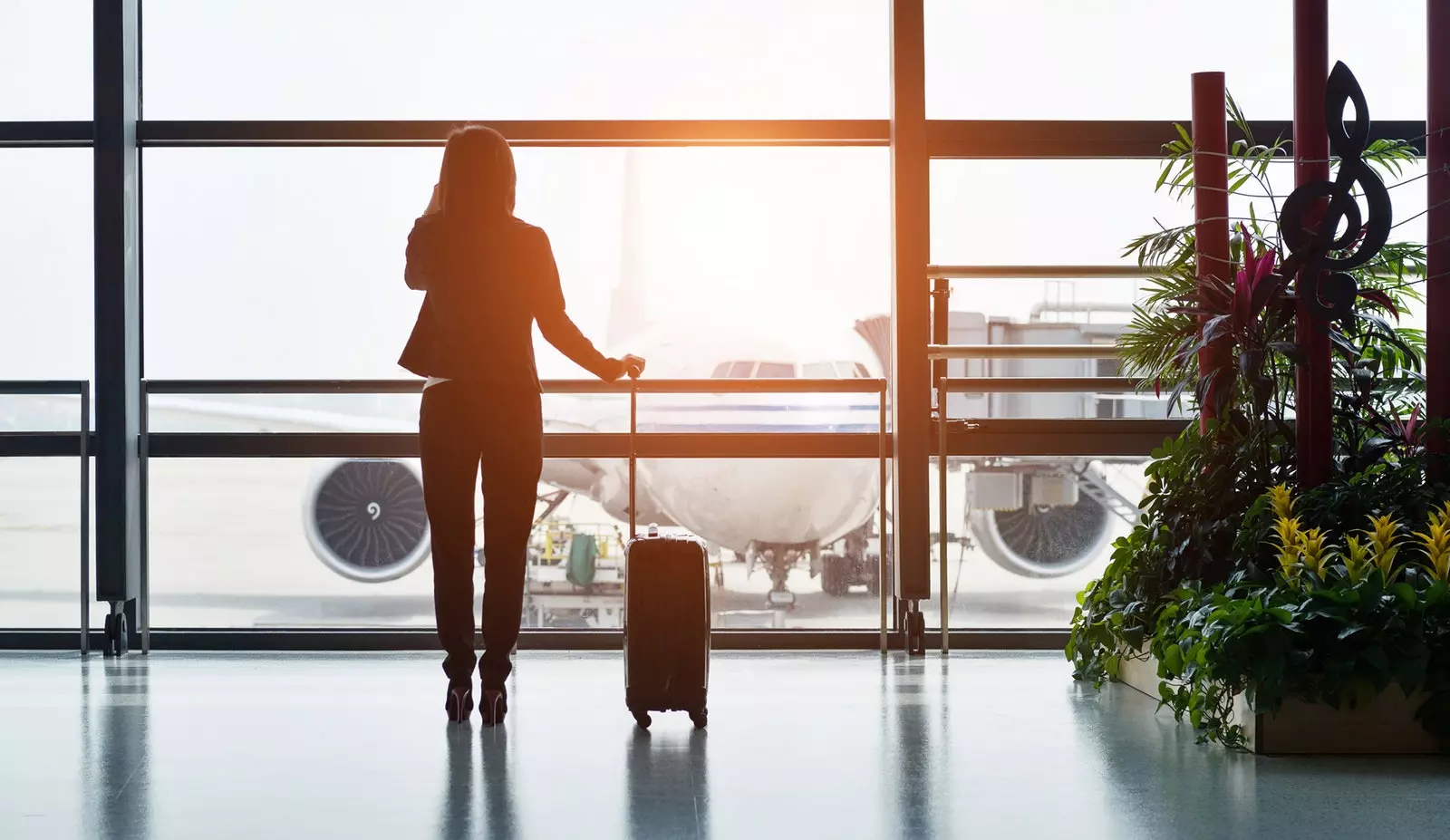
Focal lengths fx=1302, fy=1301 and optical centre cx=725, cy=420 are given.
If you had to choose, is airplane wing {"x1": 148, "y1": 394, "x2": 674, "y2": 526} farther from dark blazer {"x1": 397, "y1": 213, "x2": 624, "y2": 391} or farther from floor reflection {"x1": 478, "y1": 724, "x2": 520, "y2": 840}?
floor reflection {"x1": 478, "y1": 724, "x2": 520, "y2": 840}

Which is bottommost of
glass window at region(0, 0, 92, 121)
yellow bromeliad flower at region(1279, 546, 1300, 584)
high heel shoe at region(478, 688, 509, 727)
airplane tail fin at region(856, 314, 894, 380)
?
high heel shoe at region(478, 688, 509, 727)

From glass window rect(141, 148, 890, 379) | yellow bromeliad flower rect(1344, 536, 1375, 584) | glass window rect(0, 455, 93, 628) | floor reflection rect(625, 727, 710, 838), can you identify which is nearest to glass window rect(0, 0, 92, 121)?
glass window rect(141, 148, 890, 379)

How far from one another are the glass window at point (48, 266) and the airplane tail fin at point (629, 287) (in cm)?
179

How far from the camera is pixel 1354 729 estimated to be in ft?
8.84

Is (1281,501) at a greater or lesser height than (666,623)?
greater

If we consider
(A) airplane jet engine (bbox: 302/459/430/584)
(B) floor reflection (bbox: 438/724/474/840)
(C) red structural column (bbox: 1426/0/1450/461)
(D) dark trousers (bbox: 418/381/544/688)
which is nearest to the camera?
(B) floor reflection (bbox: 438/724/474/840)

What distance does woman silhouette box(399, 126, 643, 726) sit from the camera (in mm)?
2934

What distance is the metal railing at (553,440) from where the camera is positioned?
14.3ft

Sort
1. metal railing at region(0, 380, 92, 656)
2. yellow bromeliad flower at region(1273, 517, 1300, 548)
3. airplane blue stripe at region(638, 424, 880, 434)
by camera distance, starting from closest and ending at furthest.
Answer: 1. yellow bromeliad flower at region(1273, 517, 1300, 548)
2. metal railing at region(0, 380, 92, 656)
3. airplane blue stripe at region(638, 424, 880, 434)

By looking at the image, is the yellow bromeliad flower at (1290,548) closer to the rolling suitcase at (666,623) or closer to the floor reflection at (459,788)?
the rolling suitcase at (666,623)

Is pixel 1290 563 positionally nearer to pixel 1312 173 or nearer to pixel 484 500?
pixel 1312 173

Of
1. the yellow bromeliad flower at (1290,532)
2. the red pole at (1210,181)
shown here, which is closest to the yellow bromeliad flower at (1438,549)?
the yellow bromeliad flower at (1290,532)

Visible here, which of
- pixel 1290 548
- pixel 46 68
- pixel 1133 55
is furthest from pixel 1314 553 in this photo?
pixel 46 68

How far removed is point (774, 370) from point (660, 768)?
2214mm
